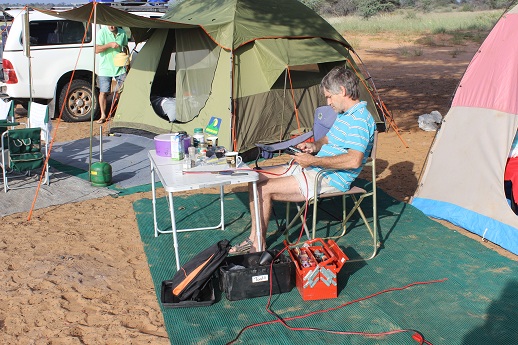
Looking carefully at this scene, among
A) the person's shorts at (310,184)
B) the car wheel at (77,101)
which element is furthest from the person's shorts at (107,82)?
the person's shorts at (310,184)

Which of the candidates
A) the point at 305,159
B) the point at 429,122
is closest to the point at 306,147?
the point at 305,159

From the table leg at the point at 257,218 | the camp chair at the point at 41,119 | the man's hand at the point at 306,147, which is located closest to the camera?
the table leg at the point at 257,218

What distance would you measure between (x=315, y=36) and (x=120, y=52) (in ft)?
10.8

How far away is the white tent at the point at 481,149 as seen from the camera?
499 cm

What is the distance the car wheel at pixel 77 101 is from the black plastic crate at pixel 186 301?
21.1ft

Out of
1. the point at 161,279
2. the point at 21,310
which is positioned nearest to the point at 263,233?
the point at 161,279

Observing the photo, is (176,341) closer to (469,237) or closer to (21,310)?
(21,310)

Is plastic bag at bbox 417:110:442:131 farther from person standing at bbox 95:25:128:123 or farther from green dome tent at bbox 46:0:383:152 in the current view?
person standing at bbox 95:25:128:123

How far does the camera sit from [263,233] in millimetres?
4426

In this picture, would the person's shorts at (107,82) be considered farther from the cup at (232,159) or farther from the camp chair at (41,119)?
the cup at (232,159)

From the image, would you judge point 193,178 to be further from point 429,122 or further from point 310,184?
point 429,122

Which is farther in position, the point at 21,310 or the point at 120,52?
the point at 120,52

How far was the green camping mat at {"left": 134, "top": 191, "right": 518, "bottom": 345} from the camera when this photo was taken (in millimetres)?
3568

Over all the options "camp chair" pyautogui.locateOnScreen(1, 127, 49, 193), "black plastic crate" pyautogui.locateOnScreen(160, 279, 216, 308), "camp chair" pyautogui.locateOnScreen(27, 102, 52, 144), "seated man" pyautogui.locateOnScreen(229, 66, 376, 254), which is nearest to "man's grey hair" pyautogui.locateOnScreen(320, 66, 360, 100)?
"seated man" pyautogui.locateOnScreen(229, 66, 376, 254)
